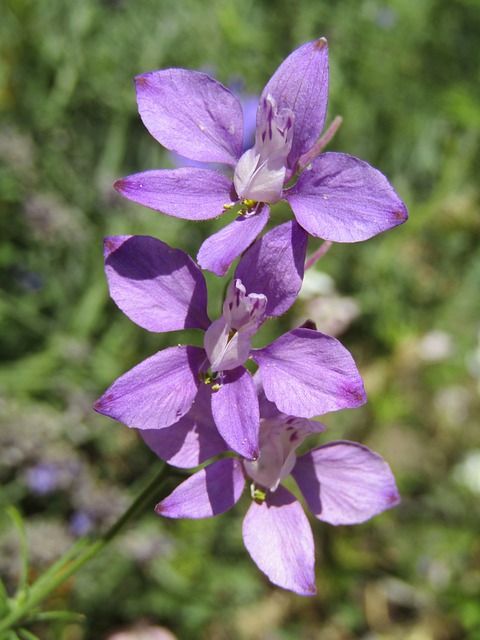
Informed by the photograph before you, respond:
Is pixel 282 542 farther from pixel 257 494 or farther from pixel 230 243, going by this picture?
pixel 230 243

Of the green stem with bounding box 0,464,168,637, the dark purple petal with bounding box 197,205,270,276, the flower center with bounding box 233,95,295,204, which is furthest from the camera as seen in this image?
the green stem with bounding box 0,464,168,637

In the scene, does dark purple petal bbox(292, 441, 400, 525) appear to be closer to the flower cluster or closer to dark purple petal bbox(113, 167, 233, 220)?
the flower cluster

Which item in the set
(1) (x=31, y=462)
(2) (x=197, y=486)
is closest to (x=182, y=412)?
(2) (x=197, y=486)

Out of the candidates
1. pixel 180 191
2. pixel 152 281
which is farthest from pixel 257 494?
pixel 180 191

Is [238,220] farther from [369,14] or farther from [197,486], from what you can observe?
[369,14]

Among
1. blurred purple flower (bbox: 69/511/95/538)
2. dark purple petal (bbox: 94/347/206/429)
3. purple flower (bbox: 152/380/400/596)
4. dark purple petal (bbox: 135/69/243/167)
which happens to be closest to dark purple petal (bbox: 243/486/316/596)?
purple flower (bbox: 152/380/400/596)

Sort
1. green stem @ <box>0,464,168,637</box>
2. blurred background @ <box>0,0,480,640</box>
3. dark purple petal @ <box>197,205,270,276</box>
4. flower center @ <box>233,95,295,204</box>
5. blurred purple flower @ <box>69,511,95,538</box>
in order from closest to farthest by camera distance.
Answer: dark purple petal @ <box>197,205,270,276</box>, flower center @ <box>233,95,295,204</box>, green stem @ <box>0,464,168,637</box>, blurred purple flower @ <box>69,511,95,538</box>, blurred background @ <box>0,0,480,640</box>

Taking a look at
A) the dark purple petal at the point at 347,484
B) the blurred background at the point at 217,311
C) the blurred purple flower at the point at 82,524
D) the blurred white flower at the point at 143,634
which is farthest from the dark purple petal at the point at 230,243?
the blurred white flower at the point at 143,634
